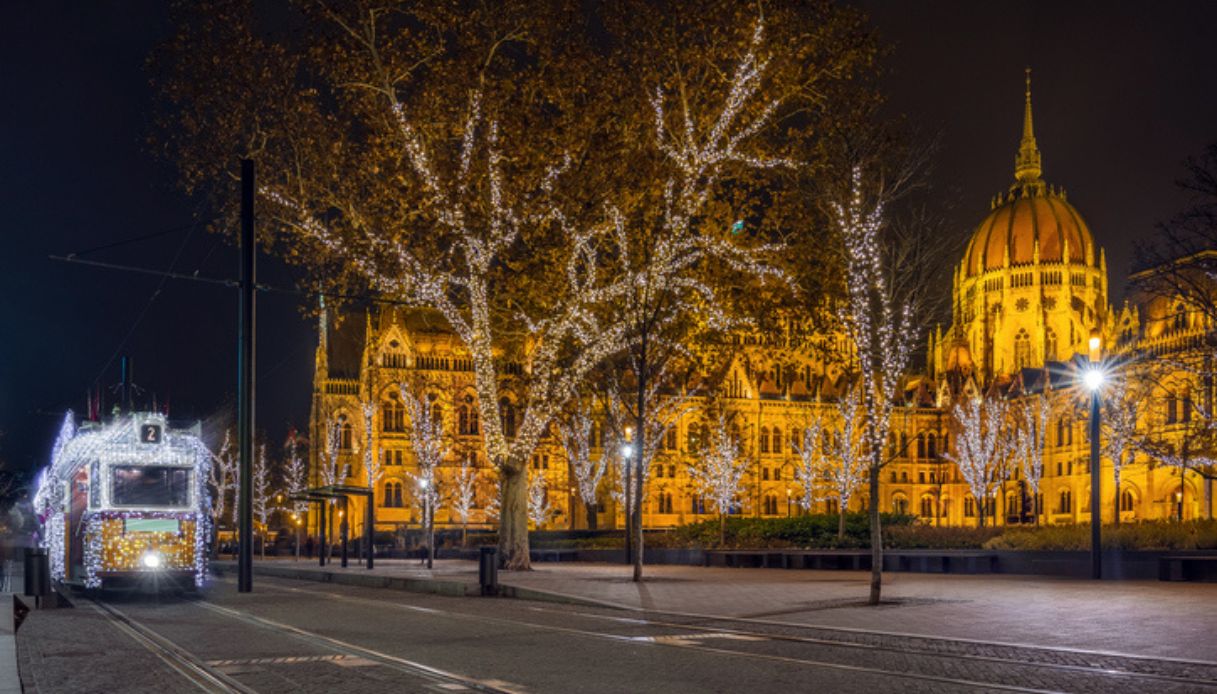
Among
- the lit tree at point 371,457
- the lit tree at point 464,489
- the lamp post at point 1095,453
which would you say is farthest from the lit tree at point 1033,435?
the lamp post at point 1095,453

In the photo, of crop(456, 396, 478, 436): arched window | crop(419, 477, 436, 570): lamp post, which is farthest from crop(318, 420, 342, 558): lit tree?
crop(419, 477, 436, 570): lamp post

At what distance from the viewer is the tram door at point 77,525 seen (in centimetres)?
2512

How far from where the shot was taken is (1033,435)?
103750 mm

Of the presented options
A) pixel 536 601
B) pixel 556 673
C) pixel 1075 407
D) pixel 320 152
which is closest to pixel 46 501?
pixel 320 152

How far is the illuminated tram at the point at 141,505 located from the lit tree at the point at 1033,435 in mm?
74476

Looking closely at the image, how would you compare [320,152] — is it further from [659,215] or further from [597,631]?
[597,631]

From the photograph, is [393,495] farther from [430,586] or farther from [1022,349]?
[430,586]

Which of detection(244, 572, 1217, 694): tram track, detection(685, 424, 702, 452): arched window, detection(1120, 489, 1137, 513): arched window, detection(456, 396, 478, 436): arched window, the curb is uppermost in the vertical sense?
detection(456, 396, 478, 436): arched window

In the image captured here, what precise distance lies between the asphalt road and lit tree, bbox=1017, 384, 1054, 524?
7904 centimetres

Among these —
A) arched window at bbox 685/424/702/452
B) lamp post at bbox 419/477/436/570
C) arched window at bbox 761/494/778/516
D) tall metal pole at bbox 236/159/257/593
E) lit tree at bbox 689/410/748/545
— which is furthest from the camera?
arched window at bbox 761/494/778/516

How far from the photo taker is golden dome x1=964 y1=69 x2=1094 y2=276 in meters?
149

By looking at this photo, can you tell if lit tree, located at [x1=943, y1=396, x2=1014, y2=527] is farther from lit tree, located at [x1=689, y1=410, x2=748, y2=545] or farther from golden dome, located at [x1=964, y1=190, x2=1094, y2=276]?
golden dome, located at [x1=964, y1=190, x2=1094, y2=276]

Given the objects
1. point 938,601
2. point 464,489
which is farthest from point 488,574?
point 464,489

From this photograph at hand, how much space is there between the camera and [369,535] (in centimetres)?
3897
